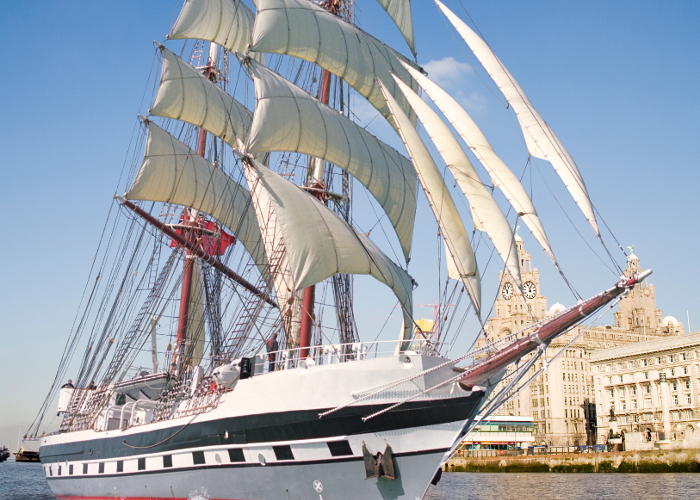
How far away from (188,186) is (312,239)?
21.0m

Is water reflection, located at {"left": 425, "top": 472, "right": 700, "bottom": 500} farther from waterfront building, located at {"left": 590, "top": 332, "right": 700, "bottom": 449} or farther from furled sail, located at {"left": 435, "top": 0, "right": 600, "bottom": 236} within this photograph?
waterfront building, located at {"left": 590, "top": 332, "right": 700, "bottom": 449}

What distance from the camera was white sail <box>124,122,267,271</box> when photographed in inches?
1758

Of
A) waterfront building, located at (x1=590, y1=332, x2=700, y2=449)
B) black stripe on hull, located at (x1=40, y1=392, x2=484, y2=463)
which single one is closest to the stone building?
waterfront building, located at (x1=590, y1=332, x2=700, y2=449)

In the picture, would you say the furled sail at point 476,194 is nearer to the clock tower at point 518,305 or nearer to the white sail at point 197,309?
the white sail at point 197,309

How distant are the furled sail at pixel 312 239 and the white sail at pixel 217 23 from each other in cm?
1960

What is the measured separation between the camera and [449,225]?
2517cm

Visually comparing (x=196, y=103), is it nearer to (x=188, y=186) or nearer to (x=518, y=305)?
(x=188, y=186)

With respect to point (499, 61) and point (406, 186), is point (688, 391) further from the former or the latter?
point (499, 61)

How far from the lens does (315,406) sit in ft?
71.1

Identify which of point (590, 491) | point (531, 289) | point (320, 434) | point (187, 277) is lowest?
point (590, 491)

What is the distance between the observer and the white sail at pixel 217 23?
1777 inches

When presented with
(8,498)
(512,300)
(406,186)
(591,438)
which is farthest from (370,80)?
(512,300)

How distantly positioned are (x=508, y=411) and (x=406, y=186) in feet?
320

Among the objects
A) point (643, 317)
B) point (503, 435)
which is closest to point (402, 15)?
point (503, 435)
